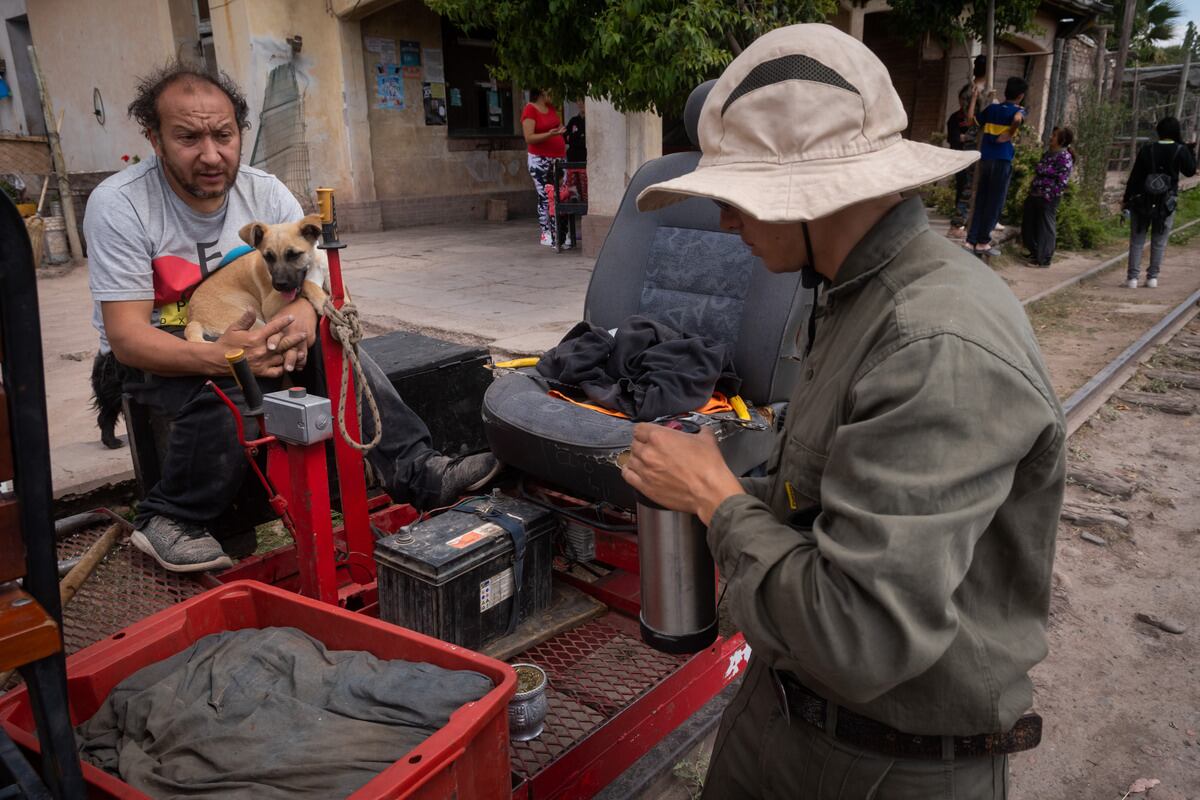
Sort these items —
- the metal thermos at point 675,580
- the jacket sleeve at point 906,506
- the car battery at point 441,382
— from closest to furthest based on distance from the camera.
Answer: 1. the jacket sleeve at point 906,506
2. the metal thermos at point 675,580
3. the car battery at point 441,382

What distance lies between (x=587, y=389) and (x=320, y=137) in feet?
35.7

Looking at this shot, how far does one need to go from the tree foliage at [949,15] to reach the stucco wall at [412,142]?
726cm

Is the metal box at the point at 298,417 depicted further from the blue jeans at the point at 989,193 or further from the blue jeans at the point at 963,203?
the blue jeans at the point at 963,203

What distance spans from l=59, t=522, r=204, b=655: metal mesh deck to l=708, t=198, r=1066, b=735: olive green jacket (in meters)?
2.28

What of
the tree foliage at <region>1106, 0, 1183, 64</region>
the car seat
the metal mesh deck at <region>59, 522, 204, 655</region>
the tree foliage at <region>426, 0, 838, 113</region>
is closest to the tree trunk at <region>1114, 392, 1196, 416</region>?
the tree foliage at <region>426, 0, 838, 113</region>

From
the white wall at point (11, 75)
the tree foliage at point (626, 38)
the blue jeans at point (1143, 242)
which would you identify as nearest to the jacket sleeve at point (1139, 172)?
the blue jeans at point (1143, 242)

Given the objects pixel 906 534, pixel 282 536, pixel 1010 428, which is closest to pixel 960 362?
pixel 1010 428

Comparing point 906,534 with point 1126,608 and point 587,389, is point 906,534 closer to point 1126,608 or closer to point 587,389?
point 587,389

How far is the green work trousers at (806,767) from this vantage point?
1.34 meters

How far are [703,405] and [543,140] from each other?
8.72m

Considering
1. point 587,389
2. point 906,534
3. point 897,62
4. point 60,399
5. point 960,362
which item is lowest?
point 60,399

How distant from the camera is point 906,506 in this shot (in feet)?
3.44

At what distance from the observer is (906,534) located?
1.04m

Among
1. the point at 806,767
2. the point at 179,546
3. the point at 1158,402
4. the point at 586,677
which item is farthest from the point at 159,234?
the point at 1158,402
